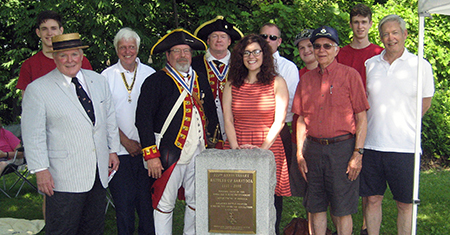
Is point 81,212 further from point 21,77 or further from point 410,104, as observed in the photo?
point 410,104

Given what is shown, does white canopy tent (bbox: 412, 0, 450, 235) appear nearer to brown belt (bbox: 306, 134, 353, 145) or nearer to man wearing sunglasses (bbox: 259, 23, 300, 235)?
brown belt (bbox: 306, 134, 353, 145)

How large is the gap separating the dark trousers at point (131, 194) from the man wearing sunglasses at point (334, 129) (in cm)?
161

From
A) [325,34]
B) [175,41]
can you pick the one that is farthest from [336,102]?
[175,41]

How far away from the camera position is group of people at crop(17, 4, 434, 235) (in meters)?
3.31

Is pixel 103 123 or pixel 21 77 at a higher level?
pixel 21 77

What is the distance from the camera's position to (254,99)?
3697 millimetres

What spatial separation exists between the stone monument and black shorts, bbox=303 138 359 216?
0.56m

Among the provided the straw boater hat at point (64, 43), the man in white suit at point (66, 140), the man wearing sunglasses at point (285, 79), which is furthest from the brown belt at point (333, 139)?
the straw boater hat at point (64, 43)

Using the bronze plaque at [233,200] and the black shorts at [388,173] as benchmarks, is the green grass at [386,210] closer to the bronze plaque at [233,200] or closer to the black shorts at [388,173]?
the black shorts at [388,173]

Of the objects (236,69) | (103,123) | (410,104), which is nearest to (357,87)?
(410,104)

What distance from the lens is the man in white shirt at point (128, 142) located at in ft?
13.5

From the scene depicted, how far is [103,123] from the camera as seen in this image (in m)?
3.58

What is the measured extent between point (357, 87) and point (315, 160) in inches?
28.4

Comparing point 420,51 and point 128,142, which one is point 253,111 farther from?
point 420,51
